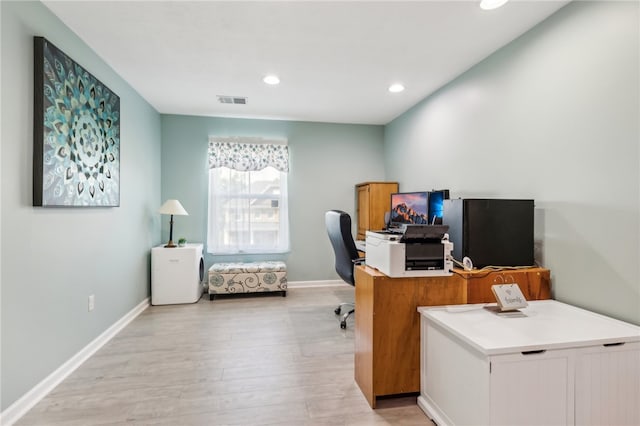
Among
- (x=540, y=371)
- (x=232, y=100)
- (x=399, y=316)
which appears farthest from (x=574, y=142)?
(x=232, y=100)

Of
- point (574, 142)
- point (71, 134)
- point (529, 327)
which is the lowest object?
point (529, 327)

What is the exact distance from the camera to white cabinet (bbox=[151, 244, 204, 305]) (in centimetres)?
364

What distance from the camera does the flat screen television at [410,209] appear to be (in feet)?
10.1

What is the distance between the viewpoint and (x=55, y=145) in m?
1.94

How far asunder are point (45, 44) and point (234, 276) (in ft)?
9.28

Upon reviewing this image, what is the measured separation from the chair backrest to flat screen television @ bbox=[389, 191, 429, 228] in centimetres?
78

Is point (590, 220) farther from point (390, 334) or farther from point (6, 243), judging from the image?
point (6, 243)

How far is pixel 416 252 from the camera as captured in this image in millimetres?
1783

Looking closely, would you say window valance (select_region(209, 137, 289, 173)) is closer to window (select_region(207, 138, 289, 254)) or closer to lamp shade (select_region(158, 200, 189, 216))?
window (select_region(207, 138, 289, 254))

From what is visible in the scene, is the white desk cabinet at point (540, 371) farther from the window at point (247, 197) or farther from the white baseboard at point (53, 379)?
the window at point (247, 197)

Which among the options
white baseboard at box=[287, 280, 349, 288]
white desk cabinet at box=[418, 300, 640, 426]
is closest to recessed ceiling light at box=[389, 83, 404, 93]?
white desk cabinet at box=[418, 300, 640, 426]

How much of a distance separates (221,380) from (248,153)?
3.02 metres

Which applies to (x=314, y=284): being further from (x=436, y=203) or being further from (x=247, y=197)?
(x=436, y=203)

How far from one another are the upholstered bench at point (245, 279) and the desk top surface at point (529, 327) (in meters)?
2.55
